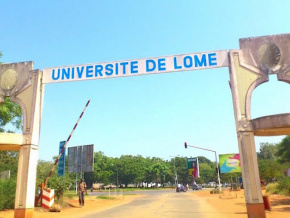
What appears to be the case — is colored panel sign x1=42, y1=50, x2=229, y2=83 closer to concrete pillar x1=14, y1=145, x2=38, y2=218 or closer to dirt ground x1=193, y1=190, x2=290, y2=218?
concrete pillar x1=14, y1=145, x2=38, y2=218

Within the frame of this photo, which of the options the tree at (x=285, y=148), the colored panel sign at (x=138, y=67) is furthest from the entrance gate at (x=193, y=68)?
A: the tree at (x=285, y=148)

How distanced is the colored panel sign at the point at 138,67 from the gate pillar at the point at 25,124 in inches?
29.8

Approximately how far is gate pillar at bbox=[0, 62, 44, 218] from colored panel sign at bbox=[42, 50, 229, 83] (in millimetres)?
758

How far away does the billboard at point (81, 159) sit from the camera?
30141 millimetres

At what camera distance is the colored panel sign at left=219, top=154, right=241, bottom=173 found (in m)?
37.0

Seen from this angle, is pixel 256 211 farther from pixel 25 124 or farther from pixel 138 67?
pixel 25 124

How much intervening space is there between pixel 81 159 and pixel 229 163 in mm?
20653

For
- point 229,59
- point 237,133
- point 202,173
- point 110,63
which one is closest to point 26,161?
point 110,63

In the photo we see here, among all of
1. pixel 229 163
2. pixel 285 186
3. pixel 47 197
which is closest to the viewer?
pixel 47 197

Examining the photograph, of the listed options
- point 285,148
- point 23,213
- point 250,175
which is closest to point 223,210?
point 250,175

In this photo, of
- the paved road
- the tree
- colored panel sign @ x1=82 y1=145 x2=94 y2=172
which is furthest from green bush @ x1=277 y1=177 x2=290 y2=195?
colored panel sign @ x1=82 y1=145 x2=94 y2=172

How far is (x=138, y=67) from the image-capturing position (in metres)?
12.0

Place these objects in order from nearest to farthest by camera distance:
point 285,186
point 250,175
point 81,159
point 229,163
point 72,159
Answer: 1. point 250,175
2. point 285,186
3. point 81,159
4. point 72,159
5. point 229,163

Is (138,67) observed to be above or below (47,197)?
above
